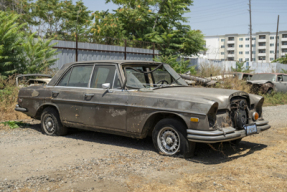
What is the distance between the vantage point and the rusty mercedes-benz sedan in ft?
16.4

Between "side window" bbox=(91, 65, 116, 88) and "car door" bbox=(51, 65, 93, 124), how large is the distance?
165 mm

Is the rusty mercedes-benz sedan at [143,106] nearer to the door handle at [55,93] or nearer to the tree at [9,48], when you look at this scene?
the door handle at [55,93]

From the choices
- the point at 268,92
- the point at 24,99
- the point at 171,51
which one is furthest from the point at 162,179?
the point at 171,51

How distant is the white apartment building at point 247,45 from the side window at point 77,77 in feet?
368

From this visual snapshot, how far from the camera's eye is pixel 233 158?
535cm

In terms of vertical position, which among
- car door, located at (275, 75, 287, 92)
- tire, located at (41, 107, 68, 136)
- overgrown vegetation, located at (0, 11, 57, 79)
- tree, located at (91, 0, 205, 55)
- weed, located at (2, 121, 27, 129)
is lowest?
weed, located at (2, 121, 27, 129)

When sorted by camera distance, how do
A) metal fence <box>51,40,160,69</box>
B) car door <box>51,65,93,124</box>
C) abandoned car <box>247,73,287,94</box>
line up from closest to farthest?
car door <box>51,65,93,124</box> → metal fence <box>51,40,160,69</box> → abandoned car <box>247,73,287,94</box>

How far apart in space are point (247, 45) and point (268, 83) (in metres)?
113

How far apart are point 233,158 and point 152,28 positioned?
26.2m

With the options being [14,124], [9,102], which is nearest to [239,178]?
[14,124]

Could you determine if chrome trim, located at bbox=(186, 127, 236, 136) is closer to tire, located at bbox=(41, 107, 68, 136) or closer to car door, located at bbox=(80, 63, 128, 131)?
car door, located at bbox=(80, 63, 128, 131)

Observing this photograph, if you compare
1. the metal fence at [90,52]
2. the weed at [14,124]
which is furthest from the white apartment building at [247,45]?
the weed at [14,124]

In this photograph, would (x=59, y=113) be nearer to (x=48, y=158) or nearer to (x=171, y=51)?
(x=48, y=158)

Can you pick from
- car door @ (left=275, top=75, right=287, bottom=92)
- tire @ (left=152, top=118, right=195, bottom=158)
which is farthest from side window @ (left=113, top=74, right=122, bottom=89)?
car door @ (left=275, top=75, right=287, bottom=92)
